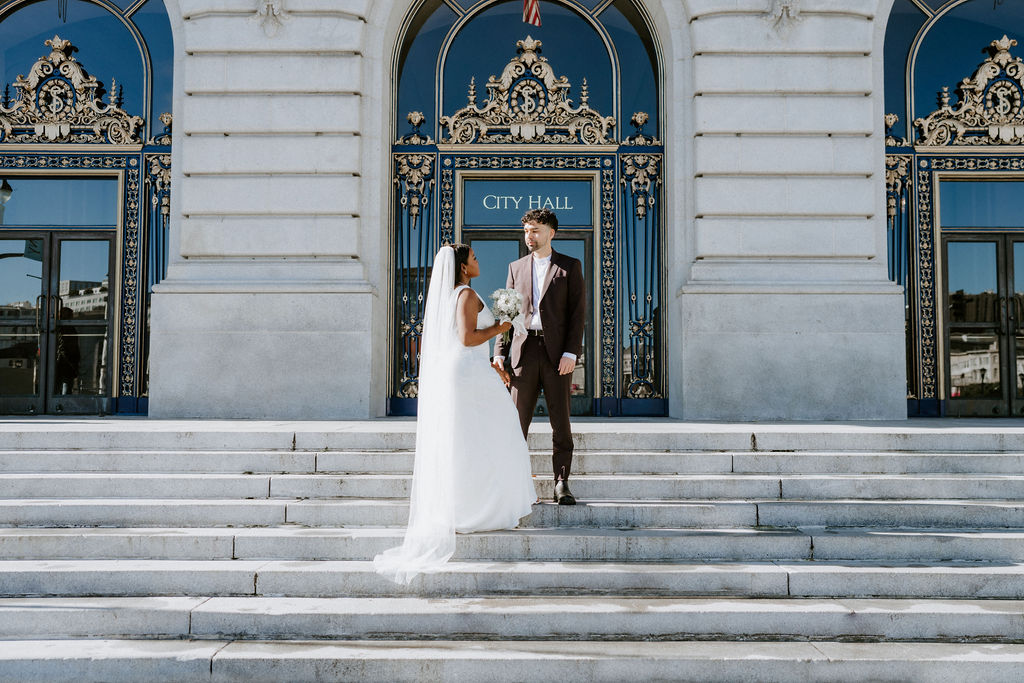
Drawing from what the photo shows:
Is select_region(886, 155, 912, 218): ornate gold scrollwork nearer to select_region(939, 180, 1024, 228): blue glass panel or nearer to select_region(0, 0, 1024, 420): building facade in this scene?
select_region(0, 0, 1024, 420): building facade

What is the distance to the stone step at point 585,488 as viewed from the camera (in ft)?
22.0

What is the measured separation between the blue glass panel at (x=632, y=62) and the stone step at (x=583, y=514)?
716cm

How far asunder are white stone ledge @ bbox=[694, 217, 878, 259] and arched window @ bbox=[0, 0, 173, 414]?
8.06 meters

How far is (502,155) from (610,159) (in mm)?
1615

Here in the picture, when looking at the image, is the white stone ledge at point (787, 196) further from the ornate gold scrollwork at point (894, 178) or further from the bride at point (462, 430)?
the bride at point (462, 430)

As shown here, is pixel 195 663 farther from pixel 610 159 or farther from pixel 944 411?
pixel 944 411

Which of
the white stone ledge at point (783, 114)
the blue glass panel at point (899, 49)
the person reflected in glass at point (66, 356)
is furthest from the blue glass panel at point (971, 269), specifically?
the person reflected in glass at point (66, 356)

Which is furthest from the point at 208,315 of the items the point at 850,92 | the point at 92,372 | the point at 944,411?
the point at 944,411

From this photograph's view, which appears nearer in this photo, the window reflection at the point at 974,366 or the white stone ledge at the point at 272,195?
the white stone ledge at the point at 272,195

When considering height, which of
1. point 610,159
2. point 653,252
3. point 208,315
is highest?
point 610,159

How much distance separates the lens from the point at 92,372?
38.7 feet

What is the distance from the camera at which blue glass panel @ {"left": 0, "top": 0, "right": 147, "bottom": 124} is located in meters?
12.1

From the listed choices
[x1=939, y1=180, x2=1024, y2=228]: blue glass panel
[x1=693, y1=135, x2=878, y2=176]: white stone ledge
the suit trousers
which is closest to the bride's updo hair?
the suit trousers

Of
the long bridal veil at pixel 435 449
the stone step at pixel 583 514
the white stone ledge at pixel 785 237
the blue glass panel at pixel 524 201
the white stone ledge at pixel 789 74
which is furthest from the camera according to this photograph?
the blue glass panel at pixel 524 201
